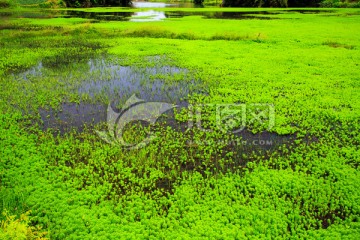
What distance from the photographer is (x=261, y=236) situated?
Result: 7066mm

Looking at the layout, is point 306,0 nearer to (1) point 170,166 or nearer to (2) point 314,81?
(2) point 314,81

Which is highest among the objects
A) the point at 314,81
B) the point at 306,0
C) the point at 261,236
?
the point at 306,0

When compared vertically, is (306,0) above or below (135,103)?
above

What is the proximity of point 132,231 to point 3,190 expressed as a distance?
12.6ft

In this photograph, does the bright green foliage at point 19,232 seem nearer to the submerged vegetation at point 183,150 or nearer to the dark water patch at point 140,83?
the submerged vegetation at point 183,150

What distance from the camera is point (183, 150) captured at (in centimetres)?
1075

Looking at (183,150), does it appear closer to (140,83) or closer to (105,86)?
(140,83)

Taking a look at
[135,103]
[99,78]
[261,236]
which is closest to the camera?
[261,236]

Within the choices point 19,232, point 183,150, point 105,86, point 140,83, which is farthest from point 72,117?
point 19,232

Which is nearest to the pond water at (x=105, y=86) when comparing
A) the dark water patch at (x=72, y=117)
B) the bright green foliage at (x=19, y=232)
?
the dark water patch at (x=72, y=117)

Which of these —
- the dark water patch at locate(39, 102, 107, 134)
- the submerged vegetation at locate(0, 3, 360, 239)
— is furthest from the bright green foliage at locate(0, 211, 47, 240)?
the dark water patch at locate(39, 102, 107, 134)

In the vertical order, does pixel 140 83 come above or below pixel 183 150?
above

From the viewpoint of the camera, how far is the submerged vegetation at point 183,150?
7.54m

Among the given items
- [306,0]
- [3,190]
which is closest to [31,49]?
[3,190]
